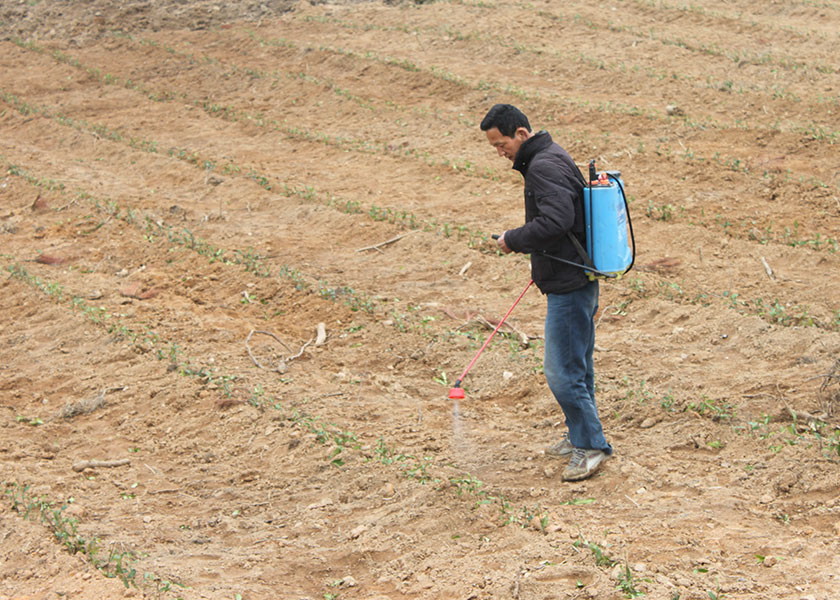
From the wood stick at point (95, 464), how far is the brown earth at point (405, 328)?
0.02m

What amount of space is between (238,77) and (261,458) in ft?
31.7

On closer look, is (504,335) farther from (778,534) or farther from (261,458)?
(778,534)

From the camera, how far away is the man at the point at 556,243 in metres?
4.33

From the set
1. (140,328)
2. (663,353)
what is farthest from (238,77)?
(663,353)

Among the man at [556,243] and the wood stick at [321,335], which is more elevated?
the man at [556,243]

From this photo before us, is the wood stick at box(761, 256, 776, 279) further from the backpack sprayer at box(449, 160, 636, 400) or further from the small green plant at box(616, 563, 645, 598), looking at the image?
the small green plant at box(616, 563, 645, 598)

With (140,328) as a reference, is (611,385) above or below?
above

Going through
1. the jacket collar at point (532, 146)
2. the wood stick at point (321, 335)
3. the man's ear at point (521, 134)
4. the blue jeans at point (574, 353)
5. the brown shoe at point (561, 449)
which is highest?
the man's ear at point (521, 134)

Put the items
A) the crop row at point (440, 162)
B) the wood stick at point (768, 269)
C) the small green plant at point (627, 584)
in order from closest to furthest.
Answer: the small green plant at point (627, 584) < the wood stick at point (768, 269) < the crop row at point (440, 162)

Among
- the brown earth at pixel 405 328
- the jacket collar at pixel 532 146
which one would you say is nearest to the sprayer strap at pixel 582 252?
the jacket collar at pixel 532 146

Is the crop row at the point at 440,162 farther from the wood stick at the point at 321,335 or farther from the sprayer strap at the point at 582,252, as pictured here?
the sprayer strap at the point at 582,252

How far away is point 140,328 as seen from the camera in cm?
691

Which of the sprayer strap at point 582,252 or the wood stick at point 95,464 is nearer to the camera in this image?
the sprayer strap at point 582,252

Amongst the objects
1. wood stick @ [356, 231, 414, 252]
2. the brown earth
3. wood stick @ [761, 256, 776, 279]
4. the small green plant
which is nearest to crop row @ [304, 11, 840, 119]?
the brown earth
